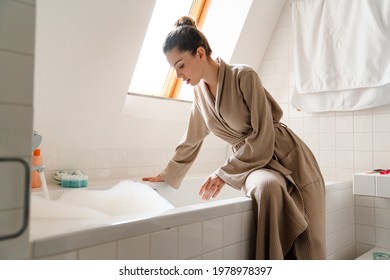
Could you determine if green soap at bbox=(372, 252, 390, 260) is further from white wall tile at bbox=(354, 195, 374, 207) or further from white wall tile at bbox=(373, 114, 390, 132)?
white wall tile at bbox=(373, 114, 390, 132)

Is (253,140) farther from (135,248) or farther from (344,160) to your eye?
(344,160)

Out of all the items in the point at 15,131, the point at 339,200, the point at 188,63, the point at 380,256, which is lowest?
the point at 380,256

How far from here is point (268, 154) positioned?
4.90 ft

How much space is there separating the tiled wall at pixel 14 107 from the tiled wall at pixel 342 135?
2193mm

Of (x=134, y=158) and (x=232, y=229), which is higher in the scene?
(x=134, y=158)

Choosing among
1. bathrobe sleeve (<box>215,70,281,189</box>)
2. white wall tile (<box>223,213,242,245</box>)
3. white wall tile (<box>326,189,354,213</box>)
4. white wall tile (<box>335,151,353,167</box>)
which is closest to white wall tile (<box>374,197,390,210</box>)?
white wall tile (<box>326,189,354,213</box>)

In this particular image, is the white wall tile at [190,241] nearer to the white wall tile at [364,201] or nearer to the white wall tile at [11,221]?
the white wall tile at [11,221]

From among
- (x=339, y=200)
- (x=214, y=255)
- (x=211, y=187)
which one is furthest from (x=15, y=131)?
(x=339, y=200)

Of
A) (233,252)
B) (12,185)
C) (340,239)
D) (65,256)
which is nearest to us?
(12,185)

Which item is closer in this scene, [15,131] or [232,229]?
[15,131]

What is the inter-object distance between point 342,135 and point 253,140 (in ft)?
4.03

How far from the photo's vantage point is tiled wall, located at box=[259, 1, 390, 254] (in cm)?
220
